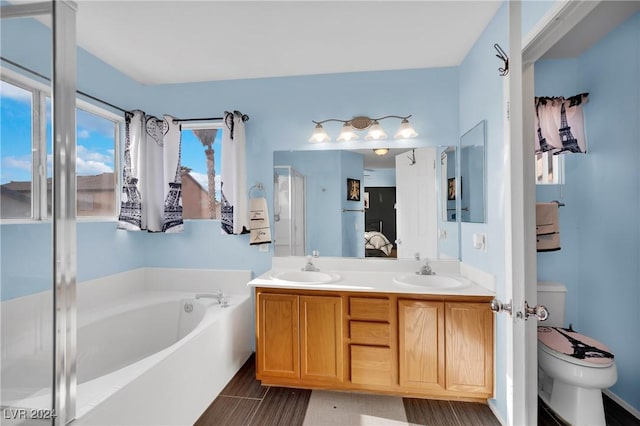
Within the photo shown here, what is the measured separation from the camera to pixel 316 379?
2.08 m

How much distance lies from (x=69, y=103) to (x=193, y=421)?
186cm

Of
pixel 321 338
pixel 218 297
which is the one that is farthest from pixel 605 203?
pixel 218 297

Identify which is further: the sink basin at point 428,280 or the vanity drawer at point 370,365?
the sink basin at point 428,280

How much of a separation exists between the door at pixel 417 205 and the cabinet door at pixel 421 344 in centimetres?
61

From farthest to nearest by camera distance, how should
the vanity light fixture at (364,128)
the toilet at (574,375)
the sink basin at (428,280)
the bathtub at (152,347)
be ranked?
the vanity light fixture at (364,128)
the sink basin at (428,280)
the toilet at (574,375)
the bathtub at (152,347)

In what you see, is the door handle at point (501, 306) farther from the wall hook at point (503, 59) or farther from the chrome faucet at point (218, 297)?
the chrome faucet at point (218, 297)

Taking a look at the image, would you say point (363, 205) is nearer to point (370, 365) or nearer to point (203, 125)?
point (370, 365)

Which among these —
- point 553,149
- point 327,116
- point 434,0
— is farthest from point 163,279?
point 553,149

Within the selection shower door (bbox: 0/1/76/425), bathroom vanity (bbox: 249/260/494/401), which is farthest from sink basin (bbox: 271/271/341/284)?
shower door (bbox: 0/1/76/425)

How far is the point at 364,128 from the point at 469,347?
183 cm

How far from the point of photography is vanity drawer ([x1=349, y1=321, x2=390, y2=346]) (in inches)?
79.2

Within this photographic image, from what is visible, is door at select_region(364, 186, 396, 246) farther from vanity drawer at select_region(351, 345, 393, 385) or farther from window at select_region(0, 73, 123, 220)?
window at select_region(0, 73, 123, 220)

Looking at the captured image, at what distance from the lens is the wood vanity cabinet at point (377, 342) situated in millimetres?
1930

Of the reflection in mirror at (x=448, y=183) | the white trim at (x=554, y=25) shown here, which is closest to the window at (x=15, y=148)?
the white trim at (x=554, y=25)
